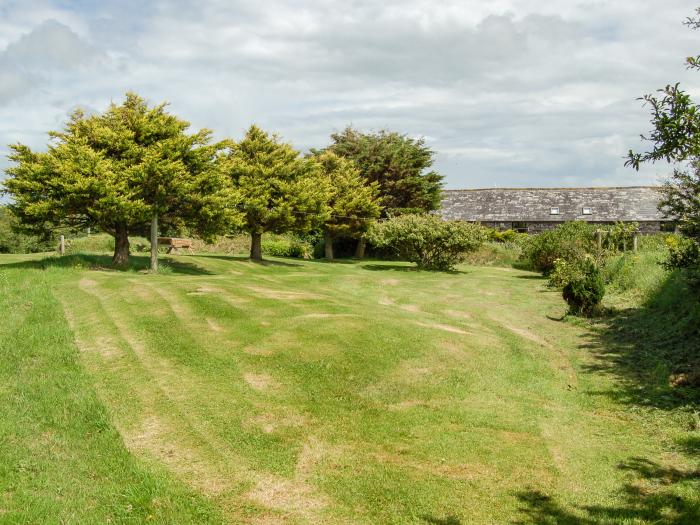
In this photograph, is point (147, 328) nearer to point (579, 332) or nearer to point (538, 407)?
point (538, 407)

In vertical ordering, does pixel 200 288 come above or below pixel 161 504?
above

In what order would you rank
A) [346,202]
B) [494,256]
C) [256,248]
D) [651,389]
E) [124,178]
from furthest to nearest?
[494,256] < [346,202] < [256,248] < [124,178] < [651,389]

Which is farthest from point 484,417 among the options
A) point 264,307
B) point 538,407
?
point 264,307

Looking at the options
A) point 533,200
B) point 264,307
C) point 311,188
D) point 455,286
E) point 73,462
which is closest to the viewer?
point 73,462

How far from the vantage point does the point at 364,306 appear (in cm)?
1800

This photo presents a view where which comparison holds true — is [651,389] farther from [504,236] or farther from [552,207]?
[552,207]

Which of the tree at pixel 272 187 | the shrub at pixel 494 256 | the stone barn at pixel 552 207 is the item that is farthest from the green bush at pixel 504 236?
the tree at pixel 272 187

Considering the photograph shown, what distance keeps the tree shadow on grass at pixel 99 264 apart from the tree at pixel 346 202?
1579 centimetres

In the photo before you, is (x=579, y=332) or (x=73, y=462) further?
(x=579, y=332)

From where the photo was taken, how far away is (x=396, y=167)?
51.5 m

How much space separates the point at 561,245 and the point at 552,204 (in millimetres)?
30142

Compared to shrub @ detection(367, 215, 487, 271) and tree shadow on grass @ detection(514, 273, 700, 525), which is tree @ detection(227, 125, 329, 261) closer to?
shrub @ detection(367, 215, 487, 271)

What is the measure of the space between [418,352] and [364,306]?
522 centimetres

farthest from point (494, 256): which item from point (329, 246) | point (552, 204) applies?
point (552, 204)
